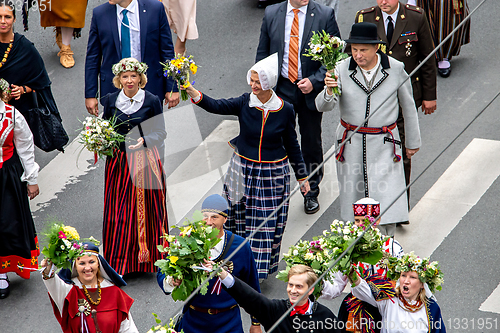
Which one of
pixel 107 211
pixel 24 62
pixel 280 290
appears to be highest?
pixel 24 62

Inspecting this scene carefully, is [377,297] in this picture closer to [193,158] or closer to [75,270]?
[75,270]

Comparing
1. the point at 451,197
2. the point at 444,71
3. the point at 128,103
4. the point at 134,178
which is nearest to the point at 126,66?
the point at 128,103

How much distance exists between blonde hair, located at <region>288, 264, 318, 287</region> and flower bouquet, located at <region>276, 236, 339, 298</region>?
41mm

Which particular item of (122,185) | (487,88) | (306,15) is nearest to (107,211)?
(122,185)

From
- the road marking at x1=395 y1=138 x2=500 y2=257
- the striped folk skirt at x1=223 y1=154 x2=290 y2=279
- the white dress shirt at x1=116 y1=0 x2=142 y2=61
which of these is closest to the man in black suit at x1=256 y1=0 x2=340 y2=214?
the striped folk skirt at x1=223 y1=154 x2=290 y2=279

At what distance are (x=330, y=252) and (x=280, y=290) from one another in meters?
2.09

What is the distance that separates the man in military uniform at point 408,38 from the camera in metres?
8.38

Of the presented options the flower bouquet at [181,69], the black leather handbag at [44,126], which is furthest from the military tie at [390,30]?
the black leather handbag at [44,126]

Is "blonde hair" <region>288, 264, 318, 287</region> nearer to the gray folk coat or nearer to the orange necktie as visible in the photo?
the gray folk coat

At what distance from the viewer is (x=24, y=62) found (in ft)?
27.8

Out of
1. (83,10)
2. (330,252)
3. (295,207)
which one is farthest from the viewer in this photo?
(83,10)

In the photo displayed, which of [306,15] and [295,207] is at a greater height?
[306,15]

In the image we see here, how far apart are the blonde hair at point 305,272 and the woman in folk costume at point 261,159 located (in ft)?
6.22

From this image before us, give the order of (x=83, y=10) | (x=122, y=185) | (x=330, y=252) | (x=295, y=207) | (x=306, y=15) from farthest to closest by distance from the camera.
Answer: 1. (x=83, y=10)
2. (x=295, y=207)
3. (x=306, y=15)
4. (x=122, y=185)
5. (x=330, y=252)
